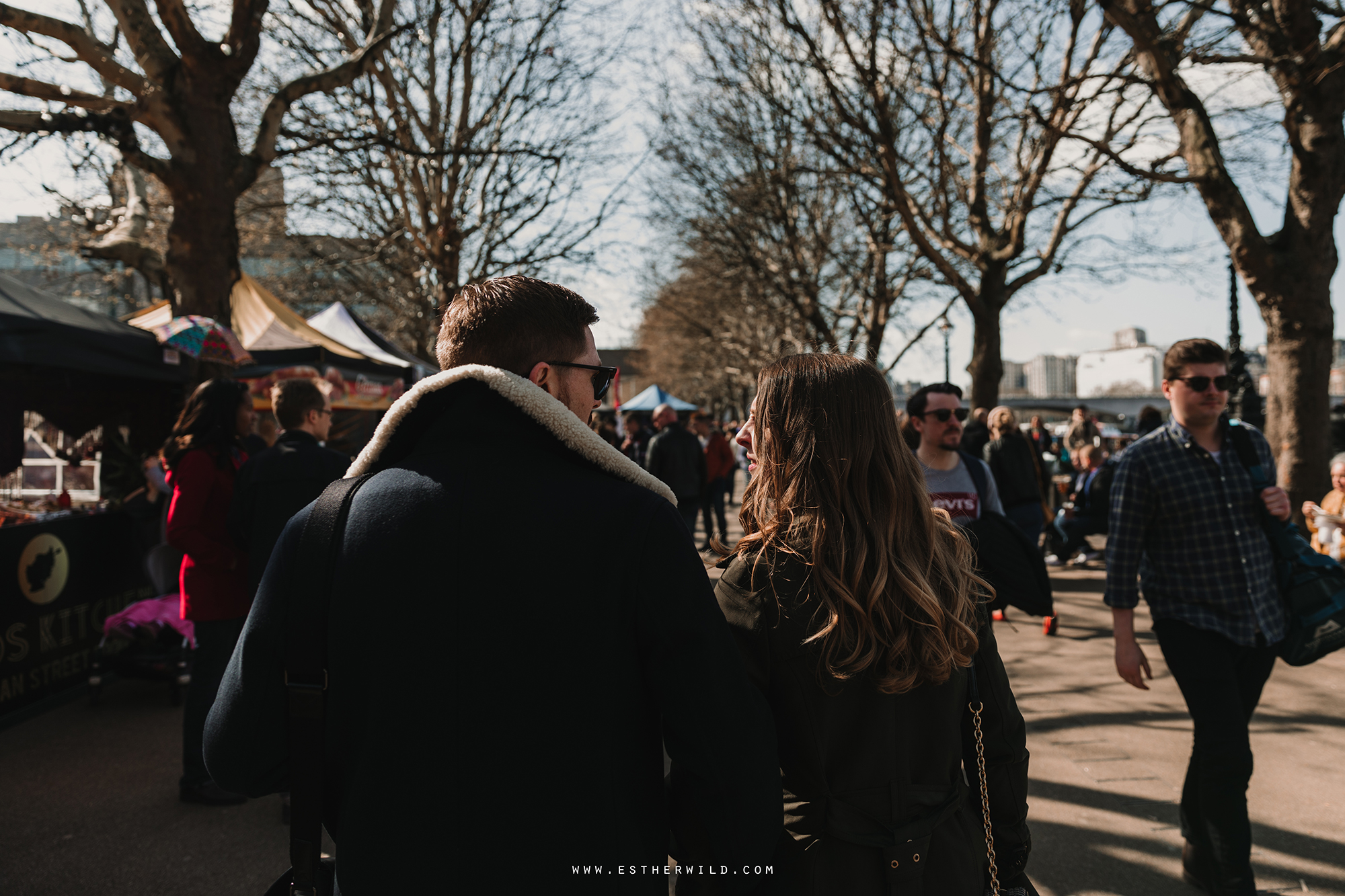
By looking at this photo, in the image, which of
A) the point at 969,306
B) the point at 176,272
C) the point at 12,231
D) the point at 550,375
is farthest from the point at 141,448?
the point at 12,231

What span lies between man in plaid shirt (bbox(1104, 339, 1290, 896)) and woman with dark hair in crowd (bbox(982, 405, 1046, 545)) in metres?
4.68

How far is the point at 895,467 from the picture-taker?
1.72m

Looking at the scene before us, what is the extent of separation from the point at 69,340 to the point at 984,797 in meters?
6.53

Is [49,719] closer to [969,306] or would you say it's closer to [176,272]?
[176,272]

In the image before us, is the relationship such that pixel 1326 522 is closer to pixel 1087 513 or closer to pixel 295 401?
pixel 1087 513

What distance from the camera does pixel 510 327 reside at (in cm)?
150

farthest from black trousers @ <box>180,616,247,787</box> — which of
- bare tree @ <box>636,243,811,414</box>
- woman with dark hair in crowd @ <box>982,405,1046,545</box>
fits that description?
bare tree @ <box>636,243,811,414</box>

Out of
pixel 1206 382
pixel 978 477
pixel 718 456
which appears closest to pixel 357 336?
pixel 718 456

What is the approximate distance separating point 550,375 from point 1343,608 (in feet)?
10.2

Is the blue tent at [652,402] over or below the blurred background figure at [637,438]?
over

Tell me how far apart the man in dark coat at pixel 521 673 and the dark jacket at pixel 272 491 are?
2491mm

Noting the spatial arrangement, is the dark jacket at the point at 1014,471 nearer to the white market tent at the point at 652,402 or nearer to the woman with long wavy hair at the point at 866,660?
the woman with long wavy hair at the point at 866,660

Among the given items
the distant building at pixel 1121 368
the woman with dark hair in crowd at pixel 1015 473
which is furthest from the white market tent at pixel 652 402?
the distant building at pixel 1121 368

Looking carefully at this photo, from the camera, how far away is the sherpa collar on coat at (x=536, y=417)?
53.9 inches
